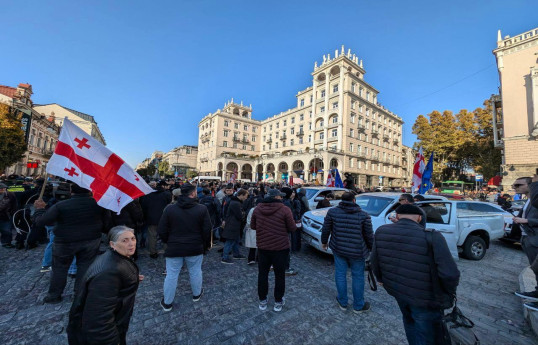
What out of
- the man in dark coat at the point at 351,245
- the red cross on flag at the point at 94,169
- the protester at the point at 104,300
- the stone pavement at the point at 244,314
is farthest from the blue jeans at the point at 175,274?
the man in dark coat at the point at 351,245

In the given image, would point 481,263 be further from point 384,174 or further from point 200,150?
point 200,150

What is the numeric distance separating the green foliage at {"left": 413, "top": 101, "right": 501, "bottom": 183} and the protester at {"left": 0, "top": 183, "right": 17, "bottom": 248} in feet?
120

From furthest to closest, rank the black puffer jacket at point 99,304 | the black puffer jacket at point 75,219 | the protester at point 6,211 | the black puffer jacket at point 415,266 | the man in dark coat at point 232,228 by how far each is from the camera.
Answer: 1. the man in dark coat at point 232,228
2. the protester at point 6,211
3. the black puffer jacket at point 75,219
4. the black puffer jacket at point 415,266
5. the black puffer jacket at point 99,304

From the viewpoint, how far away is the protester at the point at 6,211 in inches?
209

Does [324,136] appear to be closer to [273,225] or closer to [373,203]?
[373,203]

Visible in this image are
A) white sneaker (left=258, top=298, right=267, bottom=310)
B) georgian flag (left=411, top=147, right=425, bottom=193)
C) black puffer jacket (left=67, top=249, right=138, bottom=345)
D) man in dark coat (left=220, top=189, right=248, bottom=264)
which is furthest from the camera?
georgian flag (left=411, top=147, right=425, bottom=193)

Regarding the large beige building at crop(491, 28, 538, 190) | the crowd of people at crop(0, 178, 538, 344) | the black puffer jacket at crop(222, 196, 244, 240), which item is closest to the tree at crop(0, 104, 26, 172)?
the crowd of people at crop(0, 178, 538, 344)

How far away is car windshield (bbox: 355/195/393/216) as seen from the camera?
563 cm

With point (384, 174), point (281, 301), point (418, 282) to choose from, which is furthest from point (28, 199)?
point (384, 174)

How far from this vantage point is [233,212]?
5.57m

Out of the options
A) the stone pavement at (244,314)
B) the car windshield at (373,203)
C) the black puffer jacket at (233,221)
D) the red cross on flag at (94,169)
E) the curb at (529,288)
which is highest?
the red cross on flag at (94,169)

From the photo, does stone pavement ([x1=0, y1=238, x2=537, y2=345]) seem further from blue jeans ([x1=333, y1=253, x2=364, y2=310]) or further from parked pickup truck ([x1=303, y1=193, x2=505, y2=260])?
parked pickup truck ([x1=303, y1=193, x2=505, y2=260])

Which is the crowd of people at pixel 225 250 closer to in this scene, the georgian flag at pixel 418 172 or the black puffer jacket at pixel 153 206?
the black puffer jacket at pixel 153 206

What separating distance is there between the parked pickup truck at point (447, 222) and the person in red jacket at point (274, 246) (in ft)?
7.55
